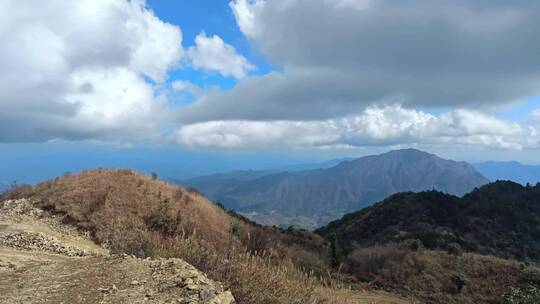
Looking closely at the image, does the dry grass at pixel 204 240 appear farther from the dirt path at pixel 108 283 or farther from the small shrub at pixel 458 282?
the dirt path at pixel 108 283

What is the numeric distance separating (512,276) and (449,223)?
51.8 m

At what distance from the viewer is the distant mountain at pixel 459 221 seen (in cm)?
6887

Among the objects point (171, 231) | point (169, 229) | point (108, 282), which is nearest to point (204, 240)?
point (108, 282)

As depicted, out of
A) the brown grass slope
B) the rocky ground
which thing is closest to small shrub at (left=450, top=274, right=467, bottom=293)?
the brown grass slope

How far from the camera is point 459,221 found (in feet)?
269

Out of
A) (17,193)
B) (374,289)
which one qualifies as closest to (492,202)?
(374,289)

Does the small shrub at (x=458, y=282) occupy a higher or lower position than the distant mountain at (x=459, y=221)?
higher

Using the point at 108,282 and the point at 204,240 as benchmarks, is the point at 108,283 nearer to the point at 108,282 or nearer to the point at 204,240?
the point at 108,282

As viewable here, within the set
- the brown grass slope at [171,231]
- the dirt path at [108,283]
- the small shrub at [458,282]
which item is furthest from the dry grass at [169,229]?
the small shrub at [458,282]

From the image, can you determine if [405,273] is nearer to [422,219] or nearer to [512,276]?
[512,276]

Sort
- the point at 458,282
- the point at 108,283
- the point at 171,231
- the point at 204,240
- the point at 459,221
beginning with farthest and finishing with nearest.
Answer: the point at 459,221 < the point at 458,282 < the point at 171,231 < the point at 204,240 < the point at 108,283

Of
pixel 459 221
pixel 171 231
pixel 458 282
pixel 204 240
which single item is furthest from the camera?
pixel 459 221

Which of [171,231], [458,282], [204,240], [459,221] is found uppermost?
[204,240]

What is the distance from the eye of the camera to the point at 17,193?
2719 cm
